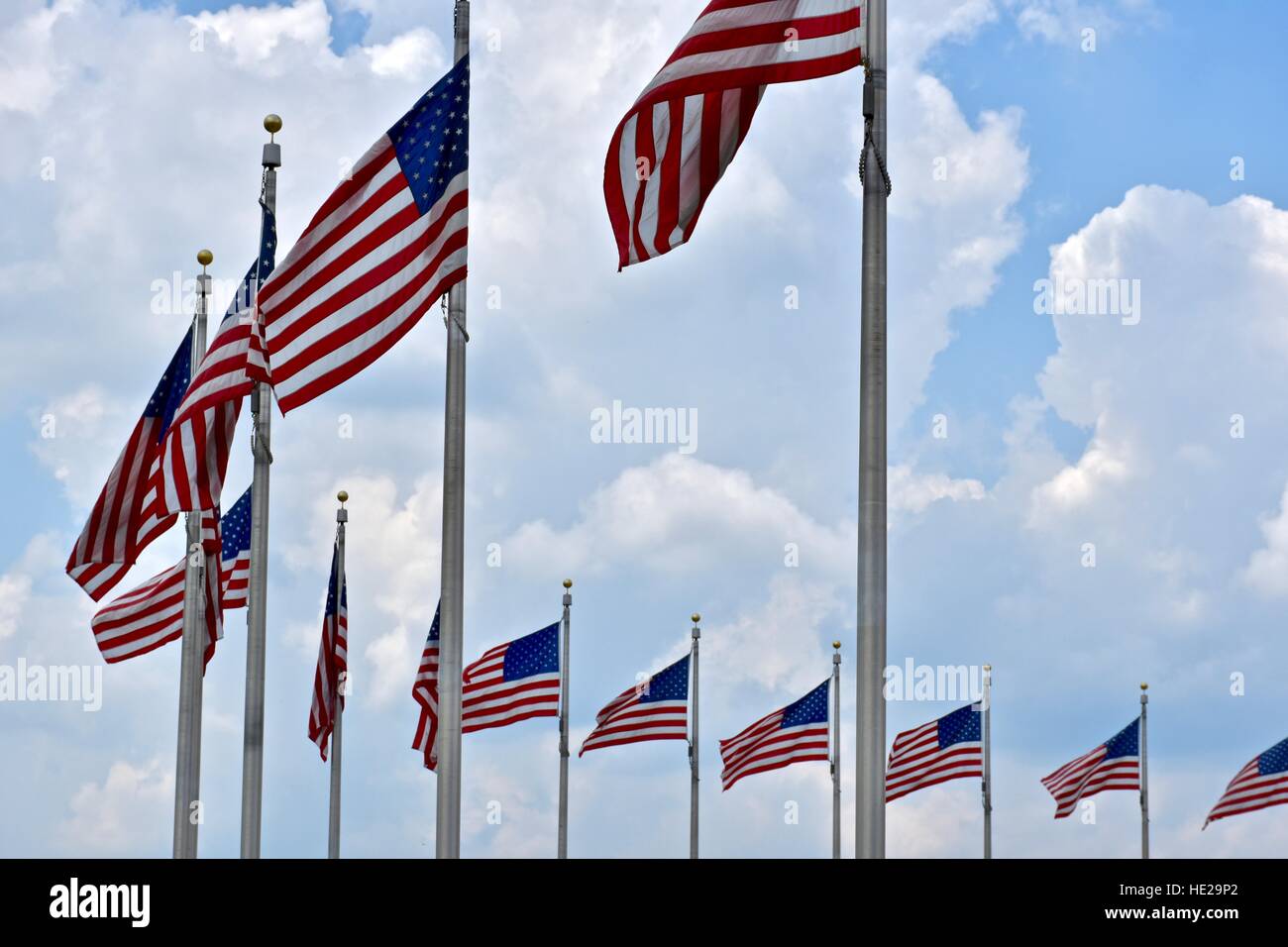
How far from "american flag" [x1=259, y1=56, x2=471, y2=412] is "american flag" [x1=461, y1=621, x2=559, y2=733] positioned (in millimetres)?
18116

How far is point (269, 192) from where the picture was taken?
26578 mm

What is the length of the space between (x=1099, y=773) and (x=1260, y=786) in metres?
3.79

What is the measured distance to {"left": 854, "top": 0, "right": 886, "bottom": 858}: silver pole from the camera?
15.9m

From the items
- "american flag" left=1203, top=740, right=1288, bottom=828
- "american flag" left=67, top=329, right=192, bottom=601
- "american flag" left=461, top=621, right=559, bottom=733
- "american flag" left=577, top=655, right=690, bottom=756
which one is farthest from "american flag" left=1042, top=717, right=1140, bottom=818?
"american flag" left=67, top=329, right=192, bottom=601

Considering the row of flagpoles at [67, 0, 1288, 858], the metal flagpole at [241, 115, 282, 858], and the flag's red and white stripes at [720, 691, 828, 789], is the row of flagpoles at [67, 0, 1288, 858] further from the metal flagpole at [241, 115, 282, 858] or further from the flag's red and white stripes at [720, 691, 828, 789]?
the flag's red and white stripes at [720, 691, 828, 789]

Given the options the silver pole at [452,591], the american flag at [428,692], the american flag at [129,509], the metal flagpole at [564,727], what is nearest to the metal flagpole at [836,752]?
the metal flagpole at [564,727]

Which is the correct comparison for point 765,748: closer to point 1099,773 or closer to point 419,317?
point 1099,773

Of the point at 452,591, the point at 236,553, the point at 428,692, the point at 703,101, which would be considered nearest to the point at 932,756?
the point at 428,692

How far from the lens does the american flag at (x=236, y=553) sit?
32.4 metres
